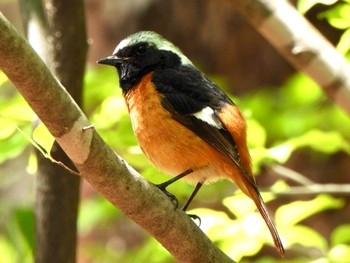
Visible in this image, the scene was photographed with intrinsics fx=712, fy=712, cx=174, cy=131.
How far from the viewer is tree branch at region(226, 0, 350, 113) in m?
3.65

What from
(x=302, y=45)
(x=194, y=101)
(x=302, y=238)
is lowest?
(x=302, y=238)

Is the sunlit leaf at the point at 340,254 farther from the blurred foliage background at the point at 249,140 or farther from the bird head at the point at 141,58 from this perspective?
the bird head at the point at 141,58

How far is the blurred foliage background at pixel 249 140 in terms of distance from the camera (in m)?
3.69

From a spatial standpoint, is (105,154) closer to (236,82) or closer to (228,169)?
(228,169)

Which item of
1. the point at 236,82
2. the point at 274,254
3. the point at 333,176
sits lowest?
the point at 274,254

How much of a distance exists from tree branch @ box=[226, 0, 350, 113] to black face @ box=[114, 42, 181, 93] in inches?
19.2

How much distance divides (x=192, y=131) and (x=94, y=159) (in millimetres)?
1194

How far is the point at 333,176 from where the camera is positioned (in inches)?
270

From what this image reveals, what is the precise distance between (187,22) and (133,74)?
122 inches

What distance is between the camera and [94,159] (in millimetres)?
2373

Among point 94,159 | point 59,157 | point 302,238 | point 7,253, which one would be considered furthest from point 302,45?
point 7,253

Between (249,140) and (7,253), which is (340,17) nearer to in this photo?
(249,140)

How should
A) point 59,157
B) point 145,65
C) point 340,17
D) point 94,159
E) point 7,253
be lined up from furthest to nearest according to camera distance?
point 7,253 → point 145,65 → point 59,157 → point 340,17 → point 94,159

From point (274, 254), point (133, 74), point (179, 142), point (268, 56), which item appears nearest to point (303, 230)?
point (179, 142)
